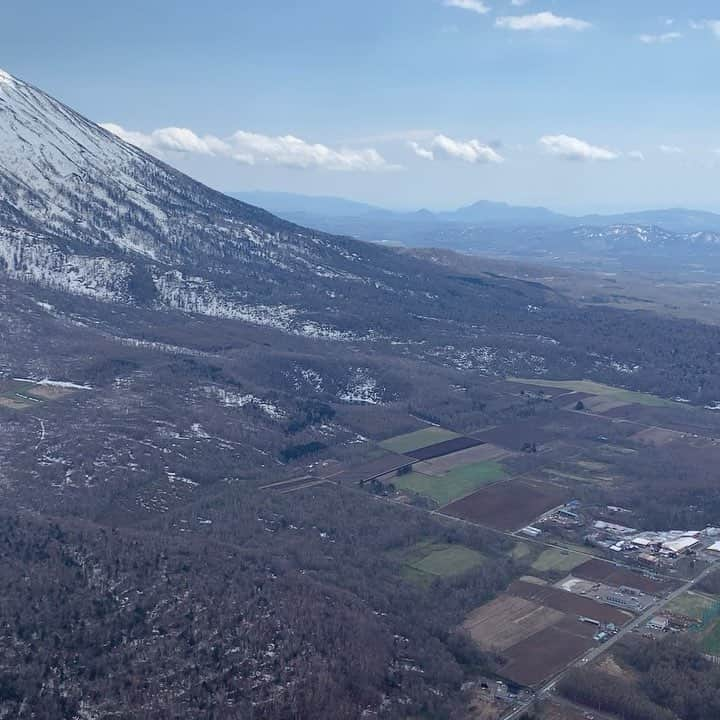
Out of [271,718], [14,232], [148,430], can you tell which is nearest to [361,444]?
[148,430]

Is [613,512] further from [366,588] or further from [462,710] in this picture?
[462,710]

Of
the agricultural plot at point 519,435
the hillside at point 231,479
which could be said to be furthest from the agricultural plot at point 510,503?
the agricultural plot at point 519,435

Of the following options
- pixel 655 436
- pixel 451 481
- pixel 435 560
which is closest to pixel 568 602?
pixel 435 560

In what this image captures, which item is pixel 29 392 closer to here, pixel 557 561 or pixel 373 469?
pixel 373 469

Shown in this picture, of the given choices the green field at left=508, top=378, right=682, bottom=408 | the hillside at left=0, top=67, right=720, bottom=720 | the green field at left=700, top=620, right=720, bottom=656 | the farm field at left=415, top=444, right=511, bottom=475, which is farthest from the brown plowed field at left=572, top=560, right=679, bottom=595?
the green field at left=508, top=378, right=682, bottom=408

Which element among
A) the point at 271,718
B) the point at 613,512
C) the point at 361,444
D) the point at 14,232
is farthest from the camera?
the point at 14,232

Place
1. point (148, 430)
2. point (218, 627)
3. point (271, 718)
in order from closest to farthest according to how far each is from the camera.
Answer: point (271, 718) → point (218, 627) → point (148, 430)

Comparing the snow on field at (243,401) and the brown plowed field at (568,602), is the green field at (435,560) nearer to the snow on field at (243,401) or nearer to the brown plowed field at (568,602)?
the brown plowed field at (568,602)
